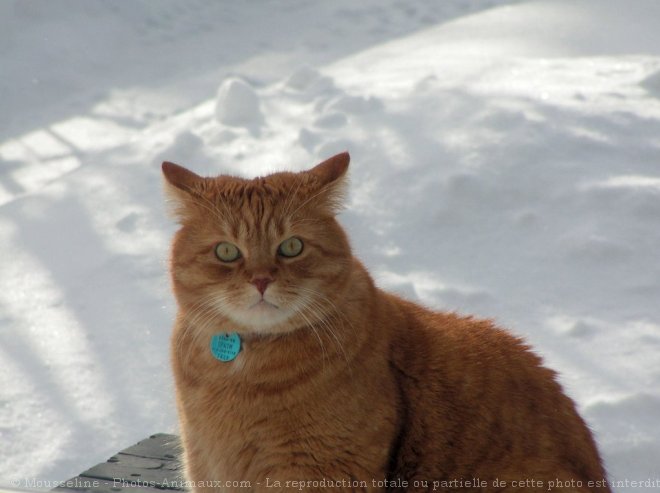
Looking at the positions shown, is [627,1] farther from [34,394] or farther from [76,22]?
[34,394]

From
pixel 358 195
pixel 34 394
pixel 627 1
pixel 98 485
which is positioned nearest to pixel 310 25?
pixel 627 1

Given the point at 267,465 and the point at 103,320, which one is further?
the point at 103,320

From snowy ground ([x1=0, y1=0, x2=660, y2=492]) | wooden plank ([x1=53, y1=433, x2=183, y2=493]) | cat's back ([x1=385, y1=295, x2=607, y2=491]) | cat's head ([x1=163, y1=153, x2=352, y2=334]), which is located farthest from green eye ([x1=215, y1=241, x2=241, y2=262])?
snowy ground ([x1=0, y1=0, x2=660, y2=492])

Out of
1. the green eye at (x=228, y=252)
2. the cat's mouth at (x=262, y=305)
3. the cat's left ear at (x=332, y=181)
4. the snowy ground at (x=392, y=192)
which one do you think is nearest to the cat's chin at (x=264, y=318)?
the cat's mouth at (x=262, y=305)

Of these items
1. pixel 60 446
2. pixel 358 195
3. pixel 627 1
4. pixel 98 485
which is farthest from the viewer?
pixel 627 1

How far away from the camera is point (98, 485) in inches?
104

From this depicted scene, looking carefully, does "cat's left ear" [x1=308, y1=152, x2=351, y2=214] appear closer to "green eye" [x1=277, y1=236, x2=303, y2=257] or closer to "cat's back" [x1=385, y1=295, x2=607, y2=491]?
"green eye" [x1=277, y1=236, x2=303, y2=257]

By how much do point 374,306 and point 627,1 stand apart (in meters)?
5.69

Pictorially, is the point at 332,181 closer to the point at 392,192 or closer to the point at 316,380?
the point at 316,380

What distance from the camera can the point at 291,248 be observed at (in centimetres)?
221

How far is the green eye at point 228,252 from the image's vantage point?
218 cm

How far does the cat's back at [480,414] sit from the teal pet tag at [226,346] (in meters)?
0.38

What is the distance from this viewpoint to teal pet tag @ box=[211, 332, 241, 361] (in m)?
2.20

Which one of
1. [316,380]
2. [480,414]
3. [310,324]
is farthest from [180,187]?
[480,414]
